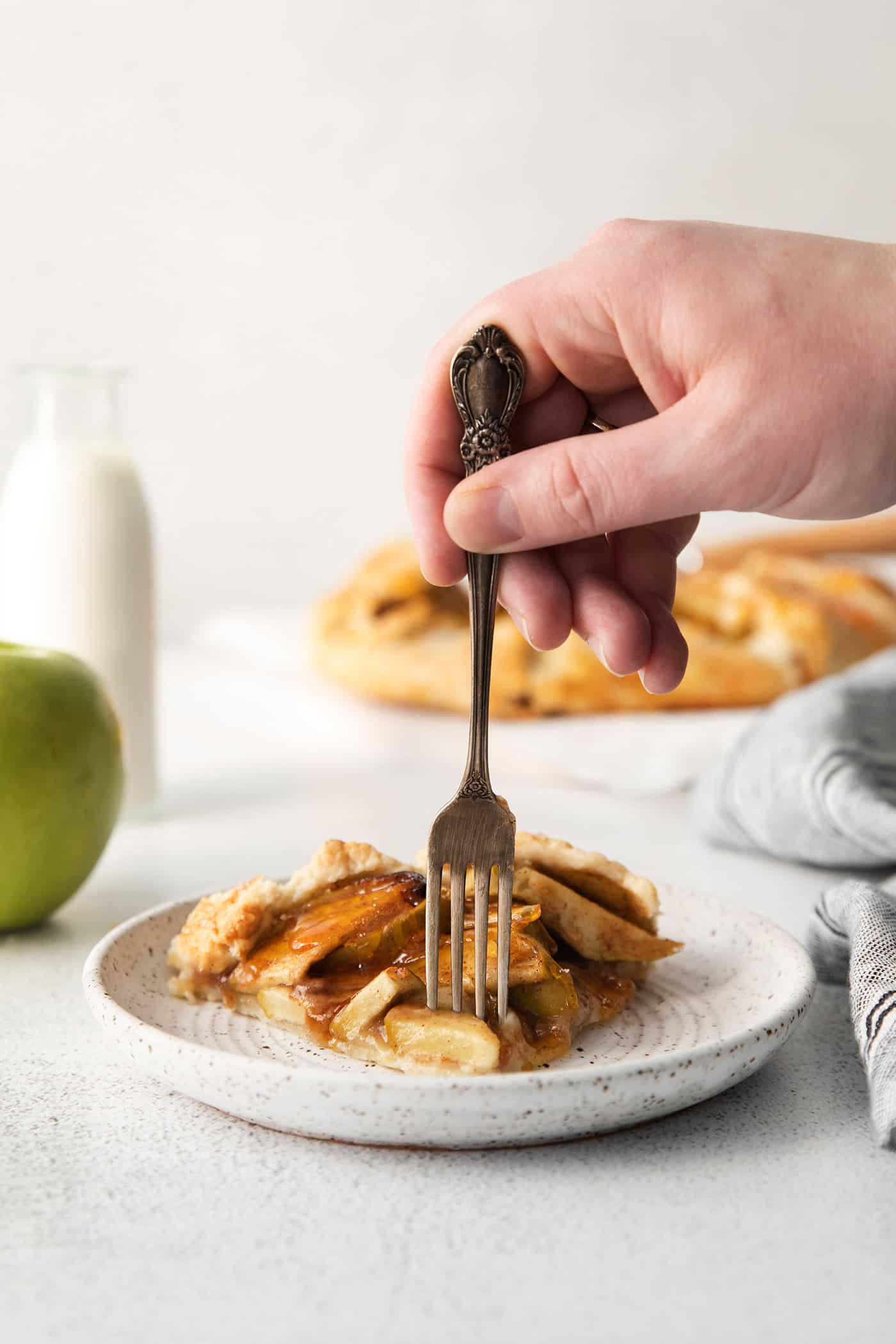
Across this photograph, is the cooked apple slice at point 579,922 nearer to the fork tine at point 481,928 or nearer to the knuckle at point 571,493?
the fork tine at point 481,928

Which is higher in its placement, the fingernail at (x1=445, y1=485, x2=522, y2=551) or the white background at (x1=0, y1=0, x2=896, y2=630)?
the white background at (x1=0, y1=0, x2=896, y2=630)

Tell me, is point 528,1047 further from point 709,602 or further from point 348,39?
point 348,39

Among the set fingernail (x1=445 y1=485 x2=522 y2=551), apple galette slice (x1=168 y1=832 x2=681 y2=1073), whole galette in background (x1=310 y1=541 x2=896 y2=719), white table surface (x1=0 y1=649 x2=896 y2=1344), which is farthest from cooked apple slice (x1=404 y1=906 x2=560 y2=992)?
whole galette in background (x1=310 y1=541 x2=896 y2=719)

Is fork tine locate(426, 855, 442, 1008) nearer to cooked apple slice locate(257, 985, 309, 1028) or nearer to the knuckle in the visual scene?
cooked apple slice locate(257, 985, 309, 1028)

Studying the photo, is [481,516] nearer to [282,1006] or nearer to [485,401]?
[485,401]

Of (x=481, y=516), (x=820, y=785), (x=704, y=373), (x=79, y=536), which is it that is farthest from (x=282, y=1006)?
(x=79, y=536)

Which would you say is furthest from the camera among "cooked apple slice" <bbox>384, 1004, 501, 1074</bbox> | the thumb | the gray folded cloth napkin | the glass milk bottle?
the glass milk bottle
